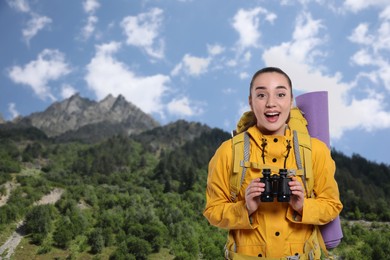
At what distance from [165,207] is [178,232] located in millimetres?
14262

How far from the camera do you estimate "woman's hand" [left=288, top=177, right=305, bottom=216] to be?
11.1 feet

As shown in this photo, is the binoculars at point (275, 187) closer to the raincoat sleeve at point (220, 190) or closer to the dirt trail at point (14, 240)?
the raincoat sleeve at point (220, 190)

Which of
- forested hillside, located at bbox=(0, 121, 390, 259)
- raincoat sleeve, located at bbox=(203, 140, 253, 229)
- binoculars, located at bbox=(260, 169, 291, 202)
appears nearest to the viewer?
binoculars, located at bbox=(260, 169, 291, 202)

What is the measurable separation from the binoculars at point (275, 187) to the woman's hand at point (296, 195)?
0.08 meters

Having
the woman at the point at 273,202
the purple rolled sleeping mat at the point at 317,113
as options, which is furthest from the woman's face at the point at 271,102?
the purple rolled sleeping mat at the point at 317,113

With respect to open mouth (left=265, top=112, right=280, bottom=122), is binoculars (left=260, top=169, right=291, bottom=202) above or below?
below

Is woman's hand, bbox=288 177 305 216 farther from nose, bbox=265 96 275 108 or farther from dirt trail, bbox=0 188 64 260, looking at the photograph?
dirt trail, bbox=0 188 64 260

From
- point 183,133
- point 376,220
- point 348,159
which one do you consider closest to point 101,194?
point 376,220

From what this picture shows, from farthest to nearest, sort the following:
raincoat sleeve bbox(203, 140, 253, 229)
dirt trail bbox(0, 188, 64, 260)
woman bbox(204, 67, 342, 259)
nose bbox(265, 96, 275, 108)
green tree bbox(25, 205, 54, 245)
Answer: green tree bbox(25, 205, 54, 245)
dirt trail bbox(0, 188, 64, 260)
nose bbox(265, 96, 275, 108)
raincoat sleeve bbox(203, 140, 253, 229)
woman bbox(204, 67, 342, 259)

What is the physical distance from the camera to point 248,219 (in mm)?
3479

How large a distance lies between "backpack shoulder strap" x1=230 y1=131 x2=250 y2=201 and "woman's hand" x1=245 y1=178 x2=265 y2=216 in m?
0.25

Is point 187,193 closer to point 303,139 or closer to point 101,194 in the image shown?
point 101,194

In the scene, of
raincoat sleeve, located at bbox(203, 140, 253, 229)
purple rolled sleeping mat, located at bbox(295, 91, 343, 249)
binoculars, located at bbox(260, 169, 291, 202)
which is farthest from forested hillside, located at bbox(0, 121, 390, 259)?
binoculars, located at bbox(260, 169, 291, 202)

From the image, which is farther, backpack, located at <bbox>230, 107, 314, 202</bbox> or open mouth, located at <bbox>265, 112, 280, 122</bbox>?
open mouth, located at <bbox>265, 112, 280, 122</bbox>
